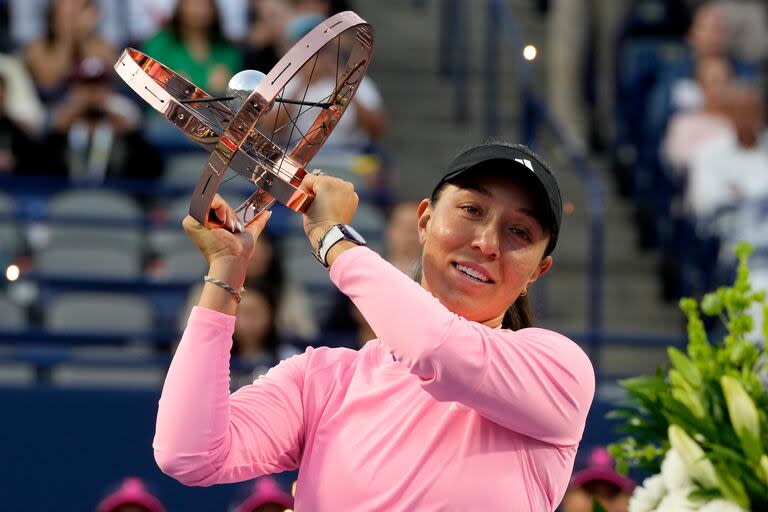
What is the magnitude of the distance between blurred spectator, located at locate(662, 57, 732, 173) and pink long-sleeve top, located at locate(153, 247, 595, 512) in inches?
217

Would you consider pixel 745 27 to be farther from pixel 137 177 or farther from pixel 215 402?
pixel 215 402

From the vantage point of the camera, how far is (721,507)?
8.41ft

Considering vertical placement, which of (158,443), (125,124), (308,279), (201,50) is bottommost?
(158,443)

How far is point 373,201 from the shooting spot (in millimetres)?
7039

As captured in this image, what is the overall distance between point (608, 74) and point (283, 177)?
710 centimetres

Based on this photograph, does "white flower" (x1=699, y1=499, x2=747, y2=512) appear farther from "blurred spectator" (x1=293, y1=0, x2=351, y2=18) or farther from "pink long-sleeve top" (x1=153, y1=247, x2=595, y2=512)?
"blurred spectator" (x1=293, y1=0, x2=351, y2=18)

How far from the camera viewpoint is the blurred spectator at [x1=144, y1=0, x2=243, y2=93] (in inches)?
290

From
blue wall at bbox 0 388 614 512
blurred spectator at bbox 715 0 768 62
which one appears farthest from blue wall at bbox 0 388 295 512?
blurred spectator at bbox 715 0 768 62

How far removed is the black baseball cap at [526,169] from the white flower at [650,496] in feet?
2.15

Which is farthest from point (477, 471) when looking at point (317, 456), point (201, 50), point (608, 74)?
point (608, 74)

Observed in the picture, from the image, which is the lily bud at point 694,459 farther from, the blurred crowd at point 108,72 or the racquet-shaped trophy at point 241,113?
the blurred crowd at point 108,72

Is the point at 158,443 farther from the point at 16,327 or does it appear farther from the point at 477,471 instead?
the point at 16,327

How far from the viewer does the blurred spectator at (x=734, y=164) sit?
7266 mm

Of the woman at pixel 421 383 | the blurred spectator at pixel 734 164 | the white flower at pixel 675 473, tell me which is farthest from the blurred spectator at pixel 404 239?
the woman at pixel 421 383
